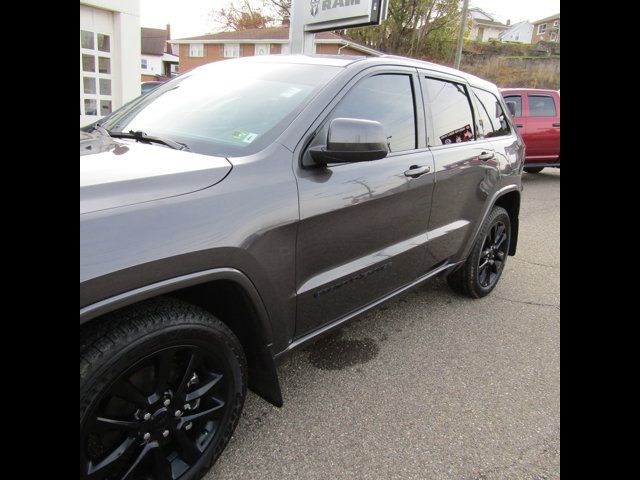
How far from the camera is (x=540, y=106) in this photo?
1013 centimetres

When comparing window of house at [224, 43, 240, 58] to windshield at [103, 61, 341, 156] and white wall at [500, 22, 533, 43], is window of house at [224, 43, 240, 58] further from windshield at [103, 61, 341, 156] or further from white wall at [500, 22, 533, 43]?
white wall at [500, 22, 533, 43]

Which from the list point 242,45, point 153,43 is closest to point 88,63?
point 242,45

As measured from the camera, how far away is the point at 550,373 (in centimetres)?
289

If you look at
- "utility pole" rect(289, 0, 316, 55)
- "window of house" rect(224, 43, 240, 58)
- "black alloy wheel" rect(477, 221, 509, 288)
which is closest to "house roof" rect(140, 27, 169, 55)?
"window of house" rect(224, 43, 240, 58)

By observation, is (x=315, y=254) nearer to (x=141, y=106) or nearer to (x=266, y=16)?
(x=141, y=106)

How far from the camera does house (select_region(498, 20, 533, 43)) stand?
243 feet

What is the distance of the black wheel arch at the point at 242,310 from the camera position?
1.69 metres

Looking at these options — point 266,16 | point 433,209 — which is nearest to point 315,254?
point 433,209

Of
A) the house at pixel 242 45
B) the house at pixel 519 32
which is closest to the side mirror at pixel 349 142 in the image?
the house at pixel 242 45

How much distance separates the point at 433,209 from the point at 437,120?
59 cm

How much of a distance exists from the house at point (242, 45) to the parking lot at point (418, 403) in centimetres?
2728

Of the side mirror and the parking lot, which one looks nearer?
the side mirror

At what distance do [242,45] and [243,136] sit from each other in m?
36.4

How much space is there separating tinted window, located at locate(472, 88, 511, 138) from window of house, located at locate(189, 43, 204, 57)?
38715 millimetres
